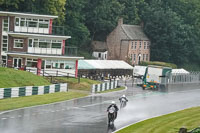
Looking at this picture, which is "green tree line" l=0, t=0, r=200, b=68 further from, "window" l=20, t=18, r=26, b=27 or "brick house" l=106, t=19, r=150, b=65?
"window" l=20, t=18, r=26, b=27

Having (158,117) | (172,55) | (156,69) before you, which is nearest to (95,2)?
(172,55)

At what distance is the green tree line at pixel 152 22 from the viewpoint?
98438 millimetres

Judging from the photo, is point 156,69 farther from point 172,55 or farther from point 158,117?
point 172,55

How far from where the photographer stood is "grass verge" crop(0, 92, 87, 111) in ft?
122

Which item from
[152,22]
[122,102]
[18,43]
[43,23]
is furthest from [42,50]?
[152,22]

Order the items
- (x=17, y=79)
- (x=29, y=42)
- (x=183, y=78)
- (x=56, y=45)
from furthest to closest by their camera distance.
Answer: (x=183, y=78) → (x=56, y=45) → (x=29, y=42) → (x=17, y=79)

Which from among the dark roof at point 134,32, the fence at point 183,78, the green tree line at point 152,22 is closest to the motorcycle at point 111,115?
the fence at point 183,78

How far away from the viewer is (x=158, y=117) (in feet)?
119

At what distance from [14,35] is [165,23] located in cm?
5229

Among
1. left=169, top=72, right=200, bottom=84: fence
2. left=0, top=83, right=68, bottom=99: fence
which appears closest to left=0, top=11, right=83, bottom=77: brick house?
left=0, top=83, right=68, bottom=99: fence

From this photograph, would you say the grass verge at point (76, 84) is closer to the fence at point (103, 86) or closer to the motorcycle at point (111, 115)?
the fence at point (103, 86)

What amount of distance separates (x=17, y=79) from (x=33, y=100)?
7915mm

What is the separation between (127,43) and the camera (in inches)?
4131

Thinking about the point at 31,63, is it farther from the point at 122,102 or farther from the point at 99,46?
the point at 99,46
